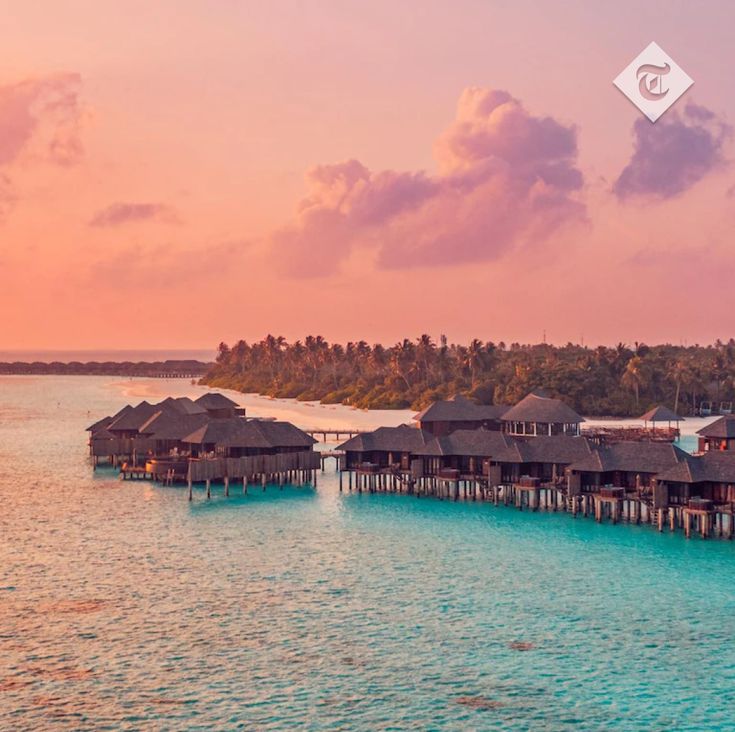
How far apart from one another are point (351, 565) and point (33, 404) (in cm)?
16239

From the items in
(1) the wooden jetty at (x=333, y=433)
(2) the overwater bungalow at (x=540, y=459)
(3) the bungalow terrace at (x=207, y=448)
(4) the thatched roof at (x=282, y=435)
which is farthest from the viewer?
(1) the wooden jetty at (x=333, y=433)

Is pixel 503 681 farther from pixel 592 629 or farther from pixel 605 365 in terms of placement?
pixel 605 365

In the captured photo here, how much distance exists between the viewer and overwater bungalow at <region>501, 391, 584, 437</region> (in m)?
77.3

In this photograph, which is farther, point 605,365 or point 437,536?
point 605,365

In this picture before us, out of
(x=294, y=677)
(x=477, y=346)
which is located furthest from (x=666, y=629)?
(x=477, y=346)

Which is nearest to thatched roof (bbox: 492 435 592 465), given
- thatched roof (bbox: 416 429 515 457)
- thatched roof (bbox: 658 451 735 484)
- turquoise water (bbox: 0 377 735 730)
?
thatched roof (bbox: 416 429 515 457)

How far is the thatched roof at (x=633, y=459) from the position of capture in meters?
53.1

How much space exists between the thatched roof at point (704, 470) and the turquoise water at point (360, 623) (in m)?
3.37

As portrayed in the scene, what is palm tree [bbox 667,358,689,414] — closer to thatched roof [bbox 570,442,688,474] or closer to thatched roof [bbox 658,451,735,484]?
thatched roof [bbox 570,442,688,474]

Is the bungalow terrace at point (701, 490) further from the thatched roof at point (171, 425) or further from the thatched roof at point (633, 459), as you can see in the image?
the thatched roof at point (171, 425)

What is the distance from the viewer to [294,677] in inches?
1140

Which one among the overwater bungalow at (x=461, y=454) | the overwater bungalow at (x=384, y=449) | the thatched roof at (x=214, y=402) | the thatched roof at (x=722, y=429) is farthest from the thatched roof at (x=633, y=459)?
the thatched roof at (x=214, y=402)

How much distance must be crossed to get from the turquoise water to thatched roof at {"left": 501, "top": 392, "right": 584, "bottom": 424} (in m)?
21.4

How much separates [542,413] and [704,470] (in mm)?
28389
